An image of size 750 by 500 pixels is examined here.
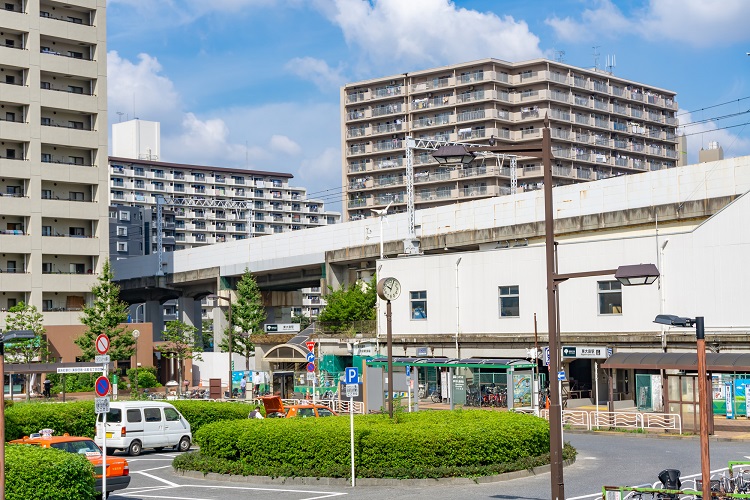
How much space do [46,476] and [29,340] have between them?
48.4m

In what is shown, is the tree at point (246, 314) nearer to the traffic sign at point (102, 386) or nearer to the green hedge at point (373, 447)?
the green hedge at point (373, 447)

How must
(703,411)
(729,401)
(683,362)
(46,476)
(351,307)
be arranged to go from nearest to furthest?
1. (703,411)
2. (46,476)
3. (683,362)
4. (729,401)
5. (351,307)

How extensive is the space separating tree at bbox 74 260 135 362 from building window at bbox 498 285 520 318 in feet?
89.8

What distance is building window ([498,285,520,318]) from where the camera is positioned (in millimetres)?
52766

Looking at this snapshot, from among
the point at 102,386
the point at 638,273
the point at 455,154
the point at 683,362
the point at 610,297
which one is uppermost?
the point at 455,154

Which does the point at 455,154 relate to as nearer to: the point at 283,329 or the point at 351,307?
the point at 351,307

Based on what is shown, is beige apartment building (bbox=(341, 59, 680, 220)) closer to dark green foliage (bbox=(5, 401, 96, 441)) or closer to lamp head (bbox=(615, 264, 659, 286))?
dark green foliage (bbox=(5, 401, 96, 441))

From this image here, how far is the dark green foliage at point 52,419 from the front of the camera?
33.4 m

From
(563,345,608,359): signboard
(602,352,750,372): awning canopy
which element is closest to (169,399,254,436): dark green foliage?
(602,352,750,372): awning canopy

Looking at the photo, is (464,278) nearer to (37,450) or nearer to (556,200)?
(556,200)

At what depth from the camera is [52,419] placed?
34.2m

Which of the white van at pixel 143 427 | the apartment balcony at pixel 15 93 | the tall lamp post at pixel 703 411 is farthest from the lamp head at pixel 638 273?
the apartment balcony at pixel 15 93

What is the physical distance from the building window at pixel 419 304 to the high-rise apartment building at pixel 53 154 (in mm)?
30730

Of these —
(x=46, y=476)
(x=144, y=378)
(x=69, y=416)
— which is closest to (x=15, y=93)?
(x=144, y=378)
